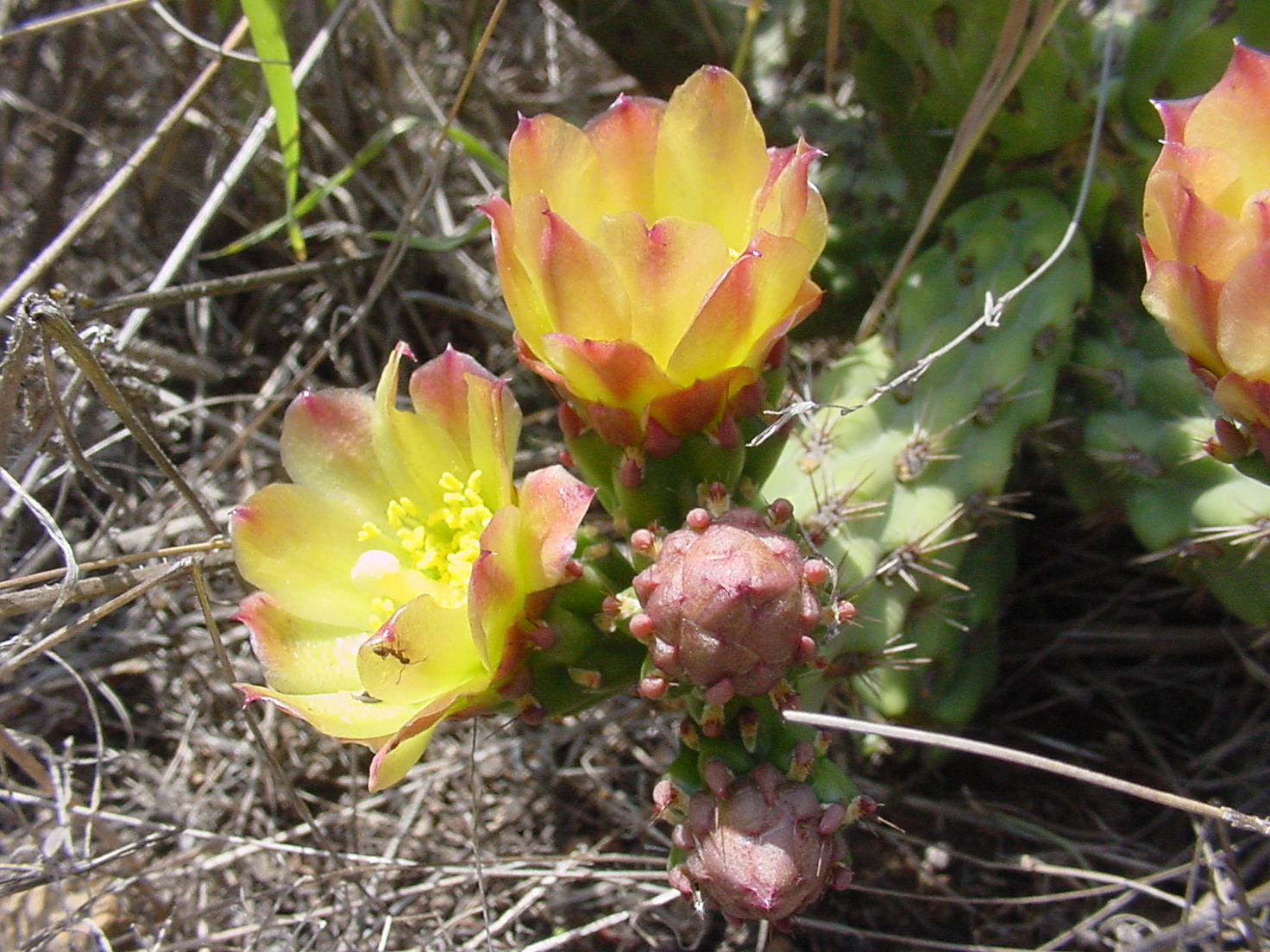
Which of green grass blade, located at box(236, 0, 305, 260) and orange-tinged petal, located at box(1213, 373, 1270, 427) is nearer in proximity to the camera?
orange-tinged petal, located at box(1213, 373, 1270, 427)

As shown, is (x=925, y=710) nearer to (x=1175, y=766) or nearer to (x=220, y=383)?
(x=1175, y=766)

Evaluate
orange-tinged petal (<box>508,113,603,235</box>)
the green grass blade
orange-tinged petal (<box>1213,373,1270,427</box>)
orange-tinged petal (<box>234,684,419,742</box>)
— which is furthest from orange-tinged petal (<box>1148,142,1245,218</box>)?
the green grass blade

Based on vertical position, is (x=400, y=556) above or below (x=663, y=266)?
below

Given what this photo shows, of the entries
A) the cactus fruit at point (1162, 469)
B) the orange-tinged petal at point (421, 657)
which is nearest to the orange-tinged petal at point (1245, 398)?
the cactus fruit at point (1162, 469)

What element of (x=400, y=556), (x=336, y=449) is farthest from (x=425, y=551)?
(x=336, y=449)

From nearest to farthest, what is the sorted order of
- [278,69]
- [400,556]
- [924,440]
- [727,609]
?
1. [727,609]
2. [400,556]
3. [924,440]
4. [278,69]

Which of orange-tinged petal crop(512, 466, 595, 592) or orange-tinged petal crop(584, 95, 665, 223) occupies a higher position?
orange-tinged petal crop(584, 95, 665, 223)

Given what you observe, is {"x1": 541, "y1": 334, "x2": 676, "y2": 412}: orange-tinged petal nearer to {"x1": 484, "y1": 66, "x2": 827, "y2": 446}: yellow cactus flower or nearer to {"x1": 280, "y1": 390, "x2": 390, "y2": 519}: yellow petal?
{"x1": 484, "y1": 66, "x2": 827, "y2": 446}: yellow cactus flower

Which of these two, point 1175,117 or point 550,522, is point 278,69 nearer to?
point 550,522
